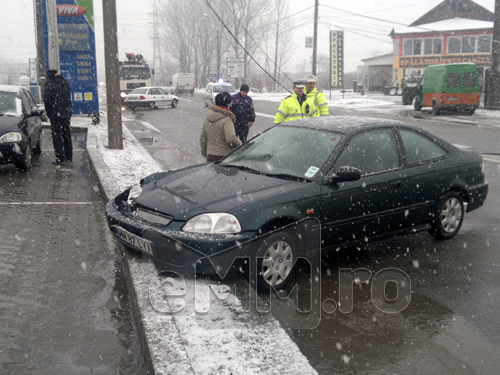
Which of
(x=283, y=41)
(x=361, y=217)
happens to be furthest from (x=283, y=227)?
(x=283, y=41)

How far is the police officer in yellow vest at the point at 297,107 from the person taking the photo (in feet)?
26.5

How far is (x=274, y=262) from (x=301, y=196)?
1.98 ft

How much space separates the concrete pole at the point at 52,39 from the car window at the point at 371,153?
1094cm

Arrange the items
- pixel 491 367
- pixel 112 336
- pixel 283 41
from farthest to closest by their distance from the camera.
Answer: pixel 283 41, pixel 112 336, pixel 491 367

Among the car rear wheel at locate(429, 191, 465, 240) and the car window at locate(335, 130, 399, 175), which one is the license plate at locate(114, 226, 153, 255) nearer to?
the car window at locate(335, 130, 399, 175)

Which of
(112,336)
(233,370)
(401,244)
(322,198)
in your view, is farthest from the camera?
(401,244)

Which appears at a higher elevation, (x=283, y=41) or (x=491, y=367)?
(x=283, y=41)

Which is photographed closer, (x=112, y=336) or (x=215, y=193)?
(x=112, y=336)

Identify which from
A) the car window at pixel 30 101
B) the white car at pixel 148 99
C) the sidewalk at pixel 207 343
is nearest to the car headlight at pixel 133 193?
the sidewalk at pixel 207 343

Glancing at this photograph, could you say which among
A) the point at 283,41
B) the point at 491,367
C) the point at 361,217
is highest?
the point at 283,41

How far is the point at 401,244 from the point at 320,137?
153 cm

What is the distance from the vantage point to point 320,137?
5281 mm

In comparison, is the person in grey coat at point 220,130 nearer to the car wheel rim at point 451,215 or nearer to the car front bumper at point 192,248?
the car wheel rim at point 451,215

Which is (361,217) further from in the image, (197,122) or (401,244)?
(197,122)
